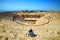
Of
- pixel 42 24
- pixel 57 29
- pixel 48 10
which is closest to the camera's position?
pixel 57 29

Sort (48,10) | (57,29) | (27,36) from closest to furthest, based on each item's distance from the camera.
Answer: (27,36) → (57,29) → (48,10)

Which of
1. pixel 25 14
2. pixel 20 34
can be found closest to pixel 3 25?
pixel 20 34

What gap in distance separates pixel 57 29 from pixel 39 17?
1401 mm

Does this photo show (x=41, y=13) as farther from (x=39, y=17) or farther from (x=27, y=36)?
(x=27, y=36)

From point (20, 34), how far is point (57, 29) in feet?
3.44

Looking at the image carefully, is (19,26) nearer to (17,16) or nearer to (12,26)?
(12,26)

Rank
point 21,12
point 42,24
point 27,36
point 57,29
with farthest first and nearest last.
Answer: point 21,12 → point 42,24 → point 57,29 → point 27,36

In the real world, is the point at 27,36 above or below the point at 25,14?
below

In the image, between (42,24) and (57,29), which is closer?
(57,29)

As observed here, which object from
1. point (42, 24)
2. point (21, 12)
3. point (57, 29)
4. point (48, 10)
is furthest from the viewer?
point (21, 12)

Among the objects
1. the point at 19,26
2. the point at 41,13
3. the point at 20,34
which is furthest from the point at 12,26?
the point at 41,13

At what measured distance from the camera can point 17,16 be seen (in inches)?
193

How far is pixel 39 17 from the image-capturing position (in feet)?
16.9

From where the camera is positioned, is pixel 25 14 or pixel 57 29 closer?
pixel 57 29
